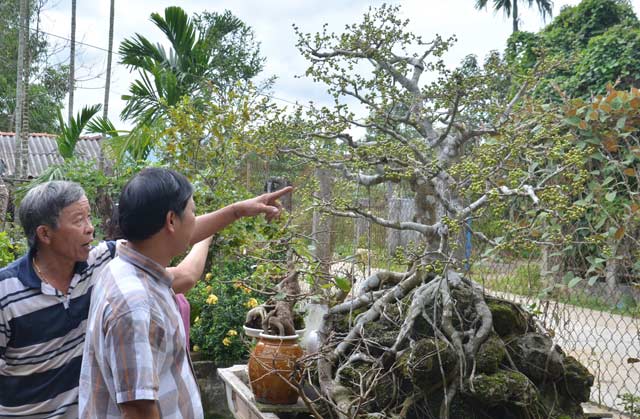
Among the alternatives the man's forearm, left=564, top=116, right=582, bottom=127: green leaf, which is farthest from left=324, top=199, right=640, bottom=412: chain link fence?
the man's forearm

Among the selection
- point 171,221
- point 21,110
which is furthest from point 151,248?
point 21,110

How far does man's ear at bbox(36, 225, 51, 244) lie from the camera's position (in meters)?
2.00

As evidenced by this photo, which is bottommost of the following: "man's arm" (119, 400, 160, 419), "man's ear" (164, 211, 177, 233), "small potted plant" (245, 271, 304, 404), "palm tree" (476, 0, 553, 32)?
"small potted plant" (245, 271, 304, 404)

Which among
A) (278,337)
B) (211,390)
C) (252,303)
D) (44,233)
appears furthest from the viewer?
(211,390)

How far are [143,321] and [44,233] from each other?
2.93 feet

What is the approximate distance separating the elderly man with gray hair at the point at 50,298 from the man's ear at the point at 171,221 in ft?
1.67

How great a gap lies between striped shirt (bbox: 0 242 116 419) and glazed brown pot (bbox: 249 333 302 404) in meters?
1.34

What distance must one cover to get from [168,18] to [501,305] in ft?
25.0

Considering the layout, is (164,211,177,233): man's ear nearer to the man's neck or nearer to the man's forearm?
the man's neck

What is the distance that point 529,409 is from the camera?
3.01 meters

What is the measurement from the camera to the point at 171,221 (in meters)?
1.42

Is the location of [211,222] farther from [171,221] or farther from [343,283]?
[343,283]

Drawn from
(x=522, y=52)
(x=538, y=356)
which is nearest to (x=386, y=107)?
(x=538, y=356)

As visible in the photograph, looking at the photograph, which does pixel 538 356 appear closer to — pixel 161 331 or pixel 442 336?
pixel 442 336
